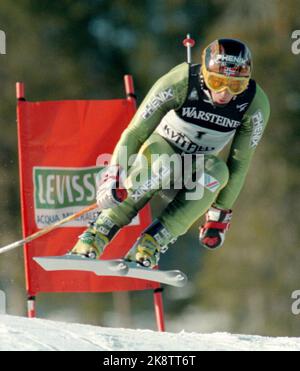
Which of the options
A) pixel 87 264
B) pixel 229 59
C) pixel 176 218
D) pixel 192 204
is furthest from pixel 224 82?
pixel 87 264

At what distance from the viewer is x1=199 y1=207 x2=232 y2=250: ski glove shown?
225 inches

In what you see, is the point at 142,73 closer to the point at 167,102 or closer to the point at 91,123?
the point at 91,123

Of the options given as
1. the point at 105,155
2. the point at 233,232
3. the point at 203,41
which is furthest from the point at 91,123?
the point at 203,41

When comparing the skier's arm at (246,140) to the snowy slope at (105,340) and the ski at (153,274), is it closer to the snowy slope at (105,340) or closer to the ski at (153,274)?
the ski at (153,274)

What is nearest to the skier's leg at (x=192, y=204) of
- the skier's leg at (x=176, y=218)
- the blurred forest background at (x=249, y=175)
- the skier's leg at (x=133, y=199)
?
the skier's leg at (x=176, y=218)

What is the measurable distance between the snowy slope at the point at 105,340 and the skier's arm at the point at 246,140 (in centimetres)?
87

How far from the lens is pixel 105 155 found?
627 cm

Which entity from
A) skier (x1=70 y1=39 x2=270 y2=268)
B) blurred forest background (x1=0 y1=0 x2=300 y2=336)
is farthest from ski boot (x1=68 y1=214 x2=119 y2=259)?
blurred forest background (x1=0 y1=0 x2=300 y2=336)

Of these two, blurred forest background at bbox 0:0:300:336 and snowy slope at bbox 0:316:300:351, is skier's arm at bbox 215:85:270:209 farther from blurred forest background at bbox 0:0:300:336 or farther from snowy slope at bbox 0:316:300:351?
blurred forest background at bbox 0:0:300:336

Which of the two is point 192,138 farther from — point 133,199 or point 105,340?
point 105,340

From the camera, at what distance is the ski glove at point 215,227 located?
5.71 m

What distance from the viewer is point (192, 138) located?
217 inches

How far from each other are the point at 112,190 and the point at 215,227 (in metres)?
0.66
